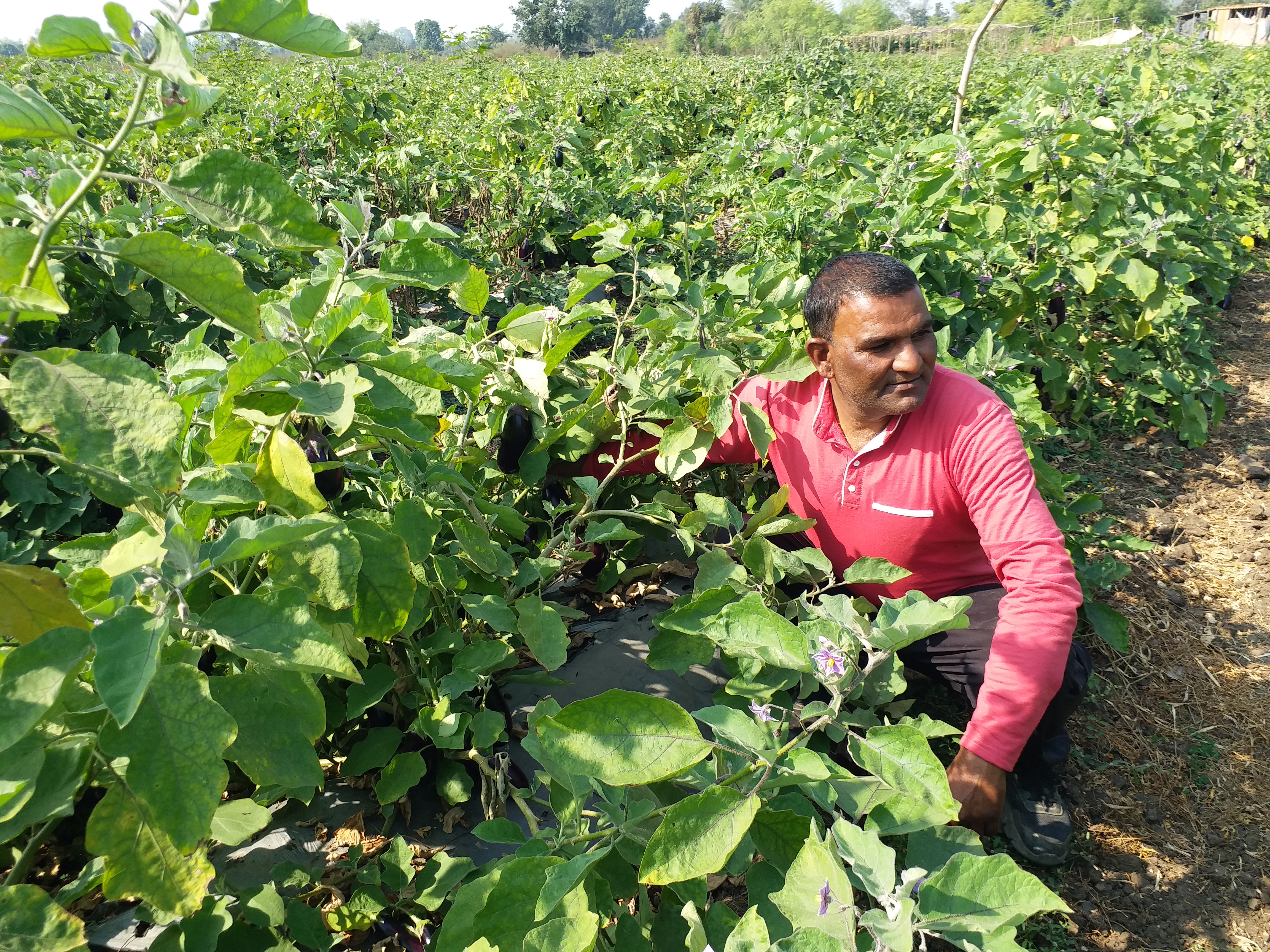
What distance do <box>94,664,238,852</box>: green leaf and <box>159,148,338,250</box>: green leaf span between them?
1.56 ft

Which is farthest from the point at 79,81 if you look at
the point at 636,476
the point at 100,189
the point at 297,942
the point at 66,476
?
the point at 297,942

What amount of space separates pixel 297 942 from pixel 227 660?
0.44 meters

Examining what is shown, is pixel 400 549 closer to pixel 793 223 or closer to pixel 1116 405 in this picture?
pixel 793 223

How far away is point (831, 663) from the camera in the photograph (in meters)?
1.14

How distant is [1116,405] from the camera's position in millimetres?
3754

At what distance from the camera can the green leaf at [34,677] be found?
0.77 meters

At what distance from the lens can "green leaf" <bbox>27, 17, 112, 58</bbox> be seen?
2.60ft

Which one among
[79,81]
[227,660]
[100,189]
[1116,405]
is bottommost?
[1116,405]

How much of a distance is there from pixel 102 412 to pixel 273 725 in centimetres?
42

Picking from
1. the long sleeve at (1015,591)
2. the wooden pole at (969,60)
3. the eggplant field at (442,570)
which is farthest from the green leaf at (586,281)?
the wooden pole at (969,60)

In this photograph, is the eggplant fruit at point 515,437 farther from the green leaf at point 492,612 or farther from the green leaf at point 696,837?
the green leaf at point 696,837

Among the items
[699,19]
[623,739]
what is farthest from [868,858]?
[699,19]

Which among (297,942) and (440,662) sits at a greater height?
(440,662)

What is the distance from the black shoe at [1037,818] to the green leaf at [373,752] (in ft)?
4.25
